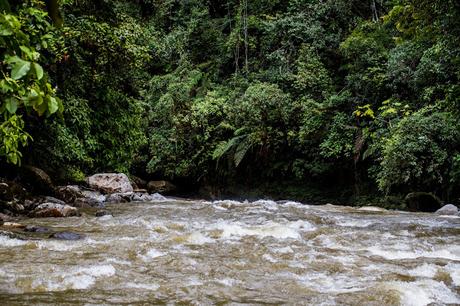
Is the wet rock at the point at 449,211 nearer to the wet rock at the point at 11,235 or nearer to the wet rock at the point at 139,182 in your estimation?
the wet rock at the point at 11,235

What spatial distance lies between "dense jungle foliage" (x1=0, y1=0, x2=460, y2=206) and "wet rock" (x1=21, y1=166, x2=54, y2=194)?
2.41ft

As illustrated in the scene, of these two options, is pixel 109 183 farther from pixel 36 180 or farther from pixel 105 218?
pixel 105 218

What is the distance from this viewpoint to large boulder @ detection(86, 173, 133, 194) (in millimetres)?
12312

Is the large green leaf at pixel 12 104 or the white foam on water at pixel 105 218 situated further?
the white foam on water at pixel 105 218

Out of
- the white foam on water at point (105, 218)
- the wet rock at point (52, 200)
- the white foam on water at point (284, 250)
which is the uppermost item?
the white foam on water at point (284, 250)

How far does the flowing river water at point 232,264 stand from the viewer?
346cm

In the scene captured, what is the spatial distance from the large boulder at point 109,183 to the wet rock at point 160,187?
5.84 meters

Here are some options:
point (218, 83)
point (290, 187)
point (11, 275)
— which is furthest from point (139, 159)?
point (11, 275)

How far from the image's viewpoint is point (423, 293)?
3619mm

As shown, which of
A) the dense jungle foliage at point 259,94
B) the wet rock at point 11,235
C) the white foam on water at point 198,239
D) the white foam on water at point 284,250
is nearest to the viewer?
the white foam on water at point 284,250

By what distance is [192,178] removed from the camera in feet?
63.1

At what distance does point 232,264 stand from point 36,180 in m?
6.86

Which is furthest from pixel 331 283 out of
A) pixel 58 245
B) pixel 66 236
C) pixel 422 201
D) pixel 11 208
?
pixel 422 201

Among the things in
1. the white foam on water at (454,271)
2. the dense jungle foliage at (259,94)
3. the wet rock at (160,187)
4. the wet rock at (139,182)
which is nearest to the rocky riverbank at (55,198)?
the dense jungle foliage at (259,94)
